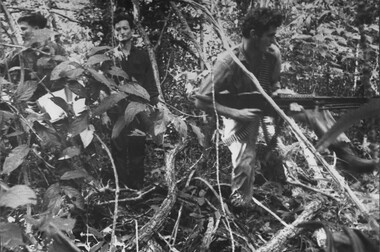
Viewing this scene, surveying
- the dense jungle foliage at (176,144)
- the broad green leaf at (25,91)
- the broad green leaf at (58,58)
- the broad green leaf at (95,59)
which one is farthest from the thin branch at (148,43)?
the broad green leaf at (25,91)

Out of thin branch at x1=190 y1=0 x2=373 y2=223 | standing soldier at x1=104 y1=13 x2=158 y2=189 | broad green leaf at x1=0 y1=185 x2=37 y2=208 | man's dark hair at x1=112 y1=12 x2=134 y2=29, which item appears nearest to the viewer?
thin branch at x1=190 y1=0 x2=373 y2=223

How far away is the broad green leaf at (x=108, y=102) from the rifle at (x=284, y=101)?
11.9 inches

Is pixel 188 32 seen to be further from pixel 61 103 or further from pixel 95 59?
pixel 61 103

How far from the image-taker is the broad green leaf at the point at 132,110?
189 cm

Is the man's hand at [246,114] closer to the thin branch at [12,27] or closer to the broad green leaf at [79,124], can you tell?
the broad green leaf at [79,124]

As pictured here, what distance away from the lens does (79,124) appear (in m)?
1.93

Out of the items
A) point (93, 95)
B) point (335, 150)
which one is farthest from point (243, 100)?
point (93, 95)

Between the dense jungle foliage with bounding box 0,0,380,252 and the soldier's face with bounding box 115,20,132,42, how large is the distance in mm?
46

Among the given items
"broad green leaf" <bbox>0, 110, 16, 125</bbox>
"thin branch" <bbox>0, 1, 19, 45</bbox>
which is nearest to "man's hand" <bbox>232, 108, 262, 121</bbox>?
"broad green leaf" <bbox>0, 110, 16, 125</bbox>

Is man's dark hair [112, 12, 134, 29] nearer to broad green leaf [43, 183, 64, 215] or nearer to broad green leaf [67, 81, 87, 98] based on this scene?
broad green leaf [67, 81, 87, 98]

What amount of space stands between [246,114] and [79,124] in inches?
25.2

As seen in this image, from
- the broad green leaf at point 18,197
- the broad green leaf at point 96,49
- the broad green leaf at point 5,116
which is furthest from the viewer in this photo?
the broad green leaf at point 96,49

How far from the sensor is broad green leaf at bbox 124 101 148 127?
1.89m

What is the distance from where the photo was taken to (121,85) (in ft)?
6.40
